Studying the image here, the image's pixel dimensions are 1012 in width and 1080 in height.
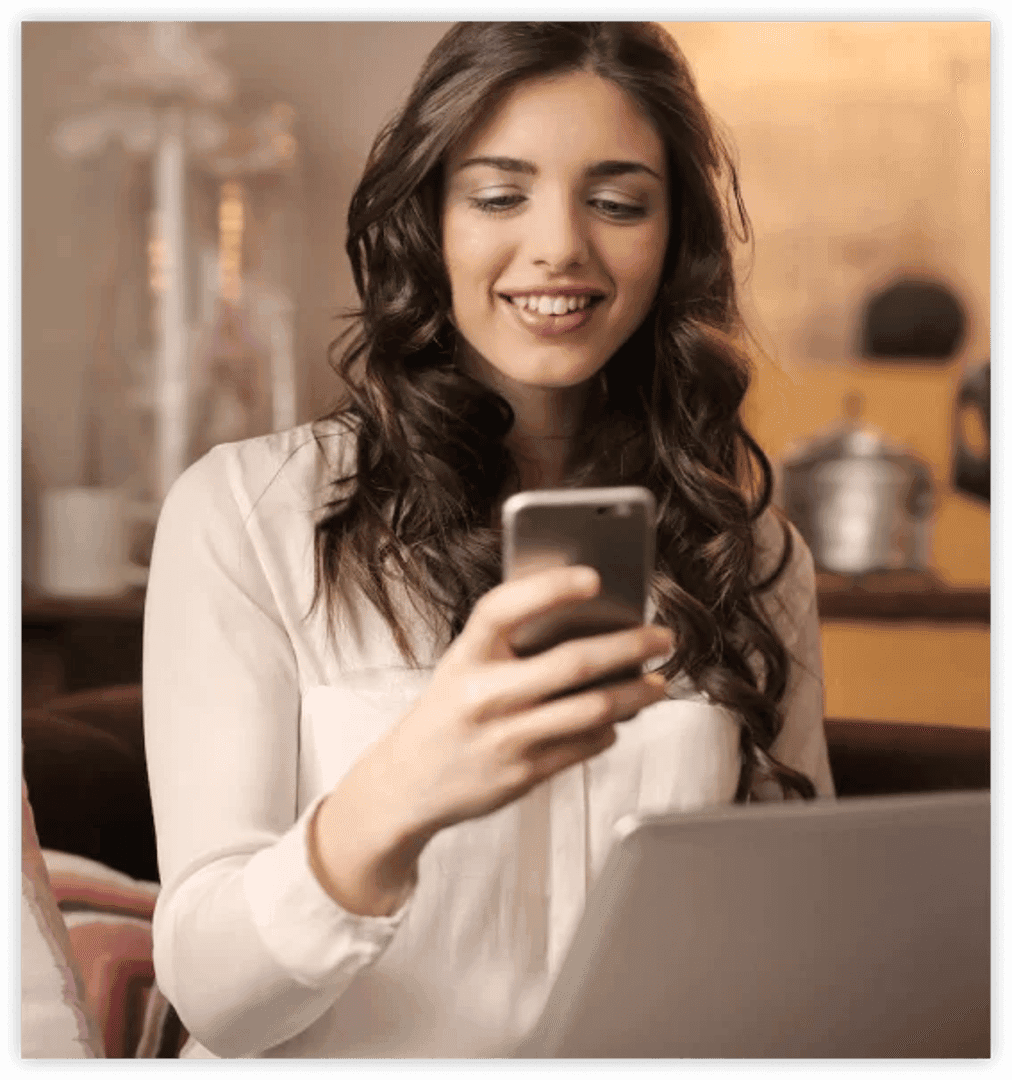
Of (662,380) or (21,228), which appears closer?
(662,380)

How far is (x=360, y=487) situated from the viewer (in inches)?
34.3

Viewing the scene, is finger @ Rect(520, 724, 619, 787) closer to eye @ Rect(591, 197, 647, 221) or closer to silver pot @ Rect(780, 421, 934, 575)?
eye @ Rect(591, 197, 647, 221)

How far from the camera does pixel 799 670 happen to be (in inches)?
38.9

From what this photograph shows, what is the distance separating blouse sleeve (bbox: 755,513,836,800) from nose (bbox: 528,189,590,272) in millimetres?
275

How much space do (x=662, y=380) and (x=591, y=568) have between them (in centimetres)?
46

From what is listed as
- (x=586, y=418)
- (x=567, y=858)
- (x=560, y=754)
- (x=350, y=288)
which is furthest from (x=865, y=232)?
(x=560, y=754)

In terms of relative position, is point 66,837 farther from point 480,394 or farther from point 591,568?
point 591,568

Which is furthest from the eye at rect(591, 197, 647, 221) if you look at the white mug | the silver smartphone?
the white mug

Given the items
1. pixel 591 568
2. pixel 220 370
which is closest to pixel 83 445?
pixel 220 370

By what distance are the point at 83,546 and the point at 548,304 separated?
67 cm

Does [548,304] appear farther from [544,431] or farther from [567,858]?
[567,858]

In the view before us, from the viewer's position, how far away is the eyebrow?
32.3 inches

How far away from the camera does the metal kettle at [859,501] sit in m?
1.55

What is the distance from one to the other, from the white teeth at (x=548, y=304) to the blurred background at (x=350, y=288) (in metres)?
0.59
